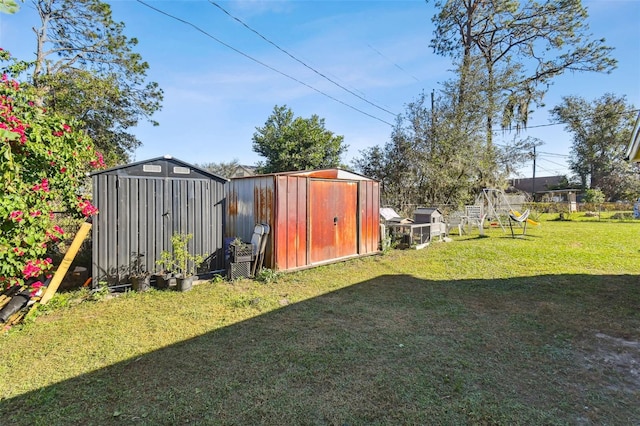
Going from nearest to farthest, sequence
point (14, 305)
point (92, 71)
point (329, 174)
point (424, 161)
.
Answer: point (14, 305) → point (329, 174) → point (92, 71) → point (424, 161)

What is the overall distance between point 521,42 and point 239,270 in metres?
20.5

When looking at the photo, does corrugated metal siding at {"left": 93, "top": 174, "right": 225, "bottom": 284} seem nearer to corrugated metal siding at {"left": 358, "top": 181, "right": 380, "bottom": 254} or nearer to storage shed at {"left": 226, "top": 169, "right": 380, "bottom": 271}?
storage shed at {"left": 226, "top": 169, "right": 380, "bottom": 271}

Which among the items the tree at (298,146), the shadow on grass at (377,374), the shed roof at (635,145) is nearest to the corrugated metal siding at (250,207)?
the shadow on grass at (377,374)

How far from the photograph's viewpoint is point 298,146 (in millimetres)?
16719

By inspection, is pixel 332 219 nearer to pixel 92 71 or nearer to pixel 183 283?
pixel 183 283

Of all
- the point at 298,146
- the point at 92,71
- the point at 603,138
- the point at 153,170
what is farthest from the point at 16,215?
the point at 603,138

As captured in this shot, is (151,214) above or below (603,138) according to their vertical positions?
below

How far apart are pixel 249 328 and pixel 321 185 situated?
11.9 feet

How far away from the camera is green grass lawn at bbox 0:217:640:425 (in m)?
2.03

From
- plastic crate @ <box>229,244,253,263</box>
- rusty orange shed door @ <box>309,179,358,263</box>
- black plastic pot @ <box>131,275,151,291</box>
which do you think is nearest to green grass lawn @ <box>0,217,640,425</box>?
black plastic pot @ <box>131,275,151,291</box>

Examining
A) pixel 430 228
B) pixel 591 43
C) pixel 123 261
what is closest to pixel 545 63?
pixel 591 43

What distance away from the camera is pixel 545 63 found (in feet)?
57.5

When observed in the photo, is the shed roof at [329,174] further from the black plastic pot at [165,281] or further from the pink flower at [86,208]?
the pink flower at [86,208]

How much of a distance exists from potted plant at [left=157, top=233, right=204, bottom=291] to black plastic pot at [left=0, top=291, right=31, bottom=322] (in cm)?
153
